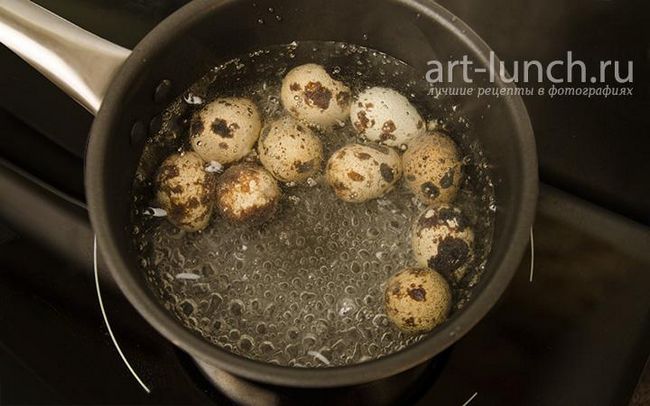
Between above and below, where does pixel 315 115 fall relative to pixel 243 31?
below

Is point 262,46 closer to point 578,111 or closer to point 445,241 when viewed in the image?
point 445,241

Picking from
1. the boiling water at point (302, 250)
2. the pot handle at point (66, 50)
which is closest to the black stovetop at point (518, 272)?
the boiling water at point (302, 250)

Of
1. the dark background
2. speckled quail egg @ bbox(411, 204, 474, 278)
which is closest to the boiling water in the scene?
speckled quail egg @ bbox(411, 204, 474, 278)

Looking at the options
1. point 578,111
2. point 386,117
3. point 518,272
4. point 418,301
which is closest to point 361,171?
point 386,117

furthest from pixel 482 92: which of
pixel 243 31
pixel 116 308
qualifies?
pixel 116 308

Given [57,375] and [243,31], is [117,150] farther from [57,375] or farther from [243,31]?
[57,375]

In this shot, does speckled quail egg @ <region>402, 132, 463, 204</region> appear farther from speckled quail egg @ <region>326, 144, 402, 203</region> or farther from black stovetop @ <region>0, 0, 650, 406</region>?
black stovetop @ <region>0, 0, 650, 406</region>

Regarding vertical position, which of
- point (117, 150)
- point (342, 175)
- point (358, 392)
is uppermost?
point (117, 150)
